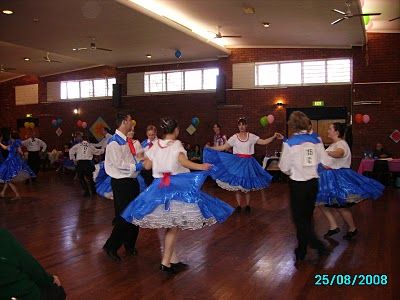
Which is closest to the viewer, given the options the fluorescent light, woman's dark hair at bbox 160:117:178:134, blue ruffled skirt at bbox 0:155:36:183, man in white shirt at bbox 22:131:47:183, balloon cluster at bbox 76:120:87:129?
woman's dark hair at bbox 160:117:178:134

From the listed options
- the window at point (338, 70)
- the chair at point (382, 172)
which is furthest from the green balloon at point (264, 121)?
the chair at point (382, 172)

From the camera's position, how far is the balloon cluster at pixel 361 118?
A: 1219cm

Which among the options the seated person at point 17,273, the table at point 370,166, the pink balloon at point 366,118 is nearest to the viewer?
the seated person at point 17,273

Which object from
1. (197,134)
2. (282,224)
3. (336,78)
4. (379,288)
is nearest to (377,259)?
(379,288)

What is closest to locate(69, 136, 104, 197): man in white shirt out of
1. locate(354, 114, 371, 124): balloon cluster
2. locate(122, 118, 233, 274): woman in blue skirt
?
locate(122, 118, 233, 274): woman in blue skirt

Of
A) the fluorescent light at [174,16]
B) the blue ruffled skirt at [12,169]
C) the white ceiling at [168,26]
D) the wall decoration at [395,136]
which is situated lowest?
the blue ruffled skirt at [12,169]

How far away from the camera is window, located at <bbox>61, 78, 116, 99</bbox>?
16812 mm

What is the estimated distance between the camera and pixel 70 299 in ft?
11.2

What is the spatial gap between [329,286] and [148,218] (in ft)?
5.37

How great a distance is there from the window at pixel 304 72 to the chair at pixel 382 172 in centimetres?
284

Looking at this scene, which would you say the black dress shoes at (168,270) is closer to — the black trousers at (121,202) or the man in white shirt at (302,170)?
the black trousers at (121,202)

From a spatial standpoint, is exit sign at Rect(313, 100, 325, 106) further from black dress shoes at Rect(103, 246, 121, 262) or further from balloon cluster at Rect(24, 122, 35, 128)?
balloon cluster at Rect(24, 122, 35, 128)

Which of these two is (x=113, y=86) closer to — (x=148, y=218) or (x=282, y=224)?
(x=282, y=224)

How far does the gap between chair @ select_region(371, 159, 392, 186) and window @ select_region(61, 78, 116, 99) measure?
9919mm
